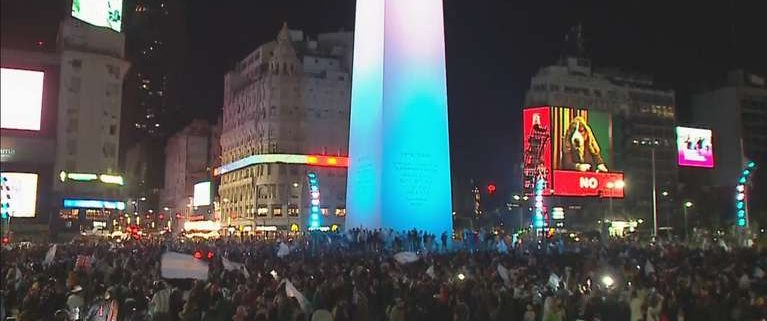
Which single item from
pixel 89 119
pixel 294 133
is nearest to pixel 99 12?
pixel 89 119

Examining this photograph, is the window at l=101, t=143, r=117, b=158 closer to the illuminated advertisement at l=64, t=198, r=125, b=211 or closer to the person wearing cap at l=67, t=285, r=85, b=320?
the illuminated advertisement at l=64, t=198, r=125, b=211

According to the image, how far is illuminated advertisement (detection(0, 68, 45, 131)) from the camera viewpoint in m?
5.16

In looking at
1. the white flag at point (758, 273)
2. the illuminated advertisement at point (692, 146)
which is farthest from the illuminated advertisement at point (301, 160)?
the white flag at point (758, 273)

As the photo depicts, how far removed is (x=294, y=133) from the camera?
317 ft

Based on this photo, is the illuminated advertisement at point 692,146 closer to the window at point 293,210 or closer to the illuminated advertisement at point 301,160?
the illuminated advertisement at point 301,160

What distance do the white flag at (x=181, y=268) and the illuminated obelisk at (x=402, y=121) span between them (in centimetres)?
1804

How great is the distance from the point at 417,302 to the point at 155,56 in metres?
155

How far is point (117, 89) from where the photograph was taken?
8056 centimetres

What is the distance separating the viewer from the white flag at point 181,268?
11742mm

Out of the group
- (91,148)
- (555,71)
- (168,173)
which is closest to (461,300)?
(91,148)

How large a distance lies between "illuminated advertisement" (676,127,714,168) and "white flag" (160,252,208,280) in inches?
2990

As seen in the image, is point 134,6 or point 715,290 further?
point 134,6

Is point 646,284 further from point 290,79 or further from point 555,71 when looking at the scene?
point 555,71

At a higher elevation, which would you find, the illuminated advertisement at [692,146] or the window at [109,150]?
the illuminated advertisement at [692,146]
